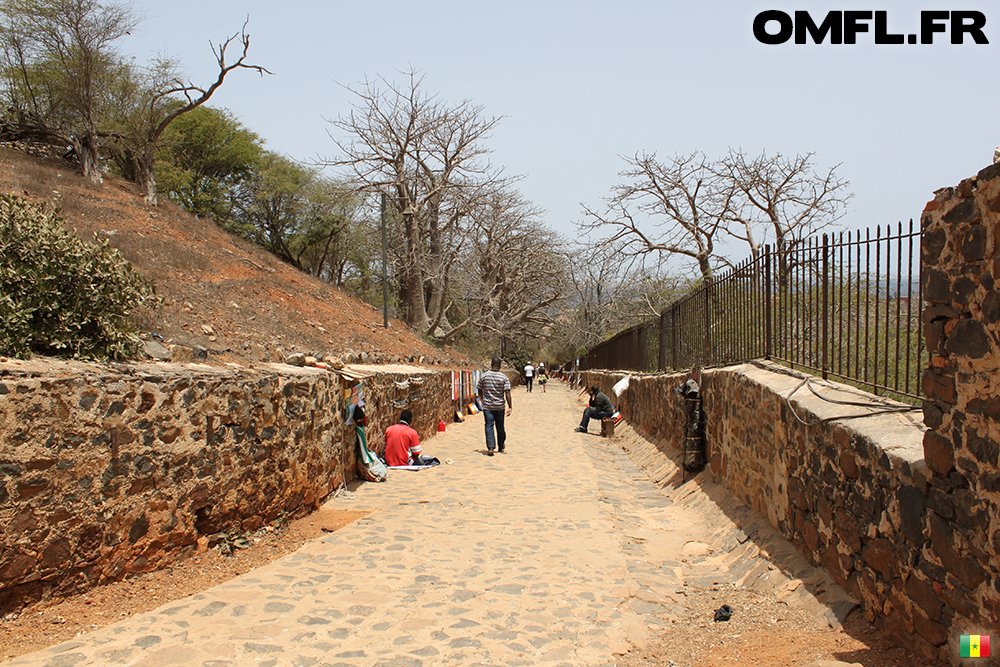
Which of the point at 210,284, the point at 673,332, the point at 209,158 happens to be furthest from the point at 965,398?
the point at 209,158

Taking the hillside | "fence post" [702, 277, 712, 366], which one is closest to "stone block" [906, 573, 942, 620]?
the hillside

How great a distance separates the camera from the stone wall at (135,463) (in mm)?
3951

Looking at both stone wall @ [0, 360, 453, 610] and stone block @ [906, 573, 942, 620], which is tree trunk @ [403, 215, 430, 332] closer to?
stone wall @ [0, 360, 453, 610]

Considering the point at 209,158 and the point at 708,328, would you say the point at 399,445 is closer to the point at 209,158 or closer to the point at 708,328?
the point at 708,328

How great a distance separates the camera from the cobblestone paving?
392 centimetres

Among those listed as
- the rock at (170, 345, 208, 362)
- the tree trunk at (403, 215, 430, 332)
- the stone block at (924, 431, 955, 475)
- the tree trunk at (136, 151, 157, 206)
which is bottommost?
the stone block at (924, 431, 955, 475)

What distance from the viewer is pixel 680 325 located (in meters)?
11.9

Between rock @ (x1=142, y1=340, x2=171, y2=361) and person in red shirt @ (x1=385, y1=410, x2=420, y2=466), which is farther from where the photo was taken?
person in red shirt @ (x1=385, y1=410, x2=420, y2=466)

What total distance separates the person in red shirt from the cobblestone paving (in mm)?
1677

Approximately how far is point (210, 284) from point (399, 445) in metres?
7.01

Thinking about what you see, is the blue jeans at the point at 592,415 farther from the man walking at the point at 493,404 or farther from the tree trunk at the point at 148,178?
the tree trunk at the point at 148,178

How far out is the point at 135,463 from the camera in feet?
15.6

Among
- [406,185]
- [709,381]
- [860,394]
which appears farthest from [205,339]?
[406,185]

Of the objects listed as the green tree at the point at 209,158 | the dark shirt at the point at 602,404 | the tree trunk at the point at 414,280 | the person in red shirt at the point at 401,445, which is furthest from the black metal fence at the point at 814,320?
the green tree at the point at 209,158
